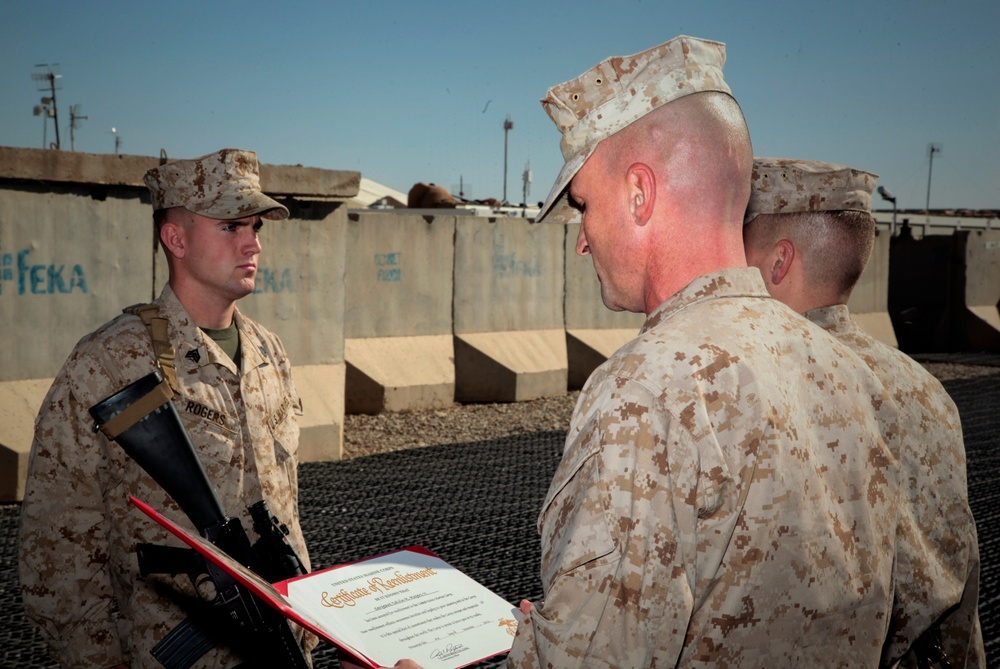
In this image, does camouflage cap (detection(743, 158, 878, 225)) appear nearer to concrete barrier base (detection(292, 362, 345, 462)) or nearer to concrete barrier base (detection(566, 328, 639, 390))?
concrete barrier base (detection(292, 362, 345, 462))

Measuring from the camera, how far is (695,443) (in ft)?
4.28

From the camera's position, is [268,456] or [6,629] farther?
[6,629]

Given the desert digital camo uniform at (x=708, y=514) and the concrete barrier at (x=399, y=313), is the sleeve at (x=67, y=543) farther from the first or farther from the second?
the concrete barrier at (x=399, y=313)

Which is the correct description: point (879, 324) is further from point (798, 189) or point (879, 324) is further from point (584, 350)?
point (798, 189)

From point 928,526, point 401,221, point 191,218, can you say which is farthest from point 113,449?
point 401,221

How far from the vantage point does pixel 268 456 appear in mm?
2953

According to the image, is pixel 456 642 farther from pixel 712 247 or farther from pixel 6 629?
pixel 6 629

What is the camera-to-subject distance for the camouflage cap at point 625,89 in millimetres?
1500

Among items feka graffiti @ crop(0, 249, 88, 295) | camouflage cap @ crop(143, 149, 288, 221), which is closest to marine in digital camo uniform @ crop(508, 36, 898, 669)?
camouflage cap @ crop(143, 149, 288, 221)

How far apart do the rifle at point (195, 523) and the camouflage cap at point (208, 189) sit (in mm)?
800

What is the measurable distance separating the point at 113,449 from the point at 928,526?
2252 millimetres

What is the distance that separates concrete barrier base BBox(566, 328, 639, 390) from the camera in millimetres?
12438
